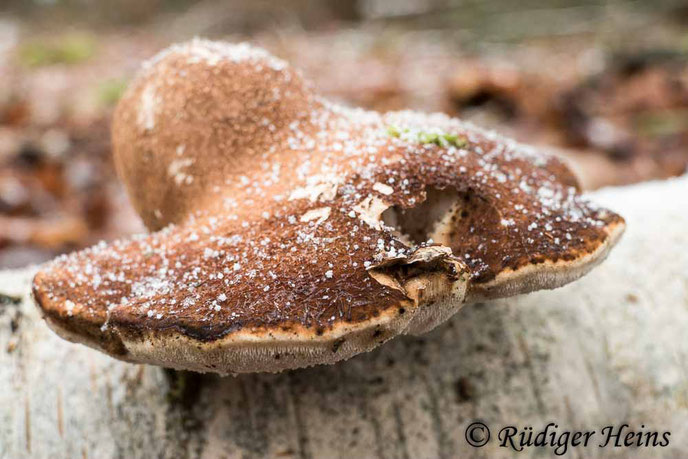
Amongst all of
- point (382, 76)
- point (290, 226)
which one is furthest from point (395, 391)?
point (382, 76)

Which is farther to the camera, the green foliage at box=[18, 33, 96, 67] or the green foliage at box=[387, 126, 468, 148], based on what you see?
the green foliage at box=[18, 33, 96, 67]

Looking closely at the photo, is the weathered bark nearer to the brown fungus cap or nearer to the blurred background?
the brown fungus cap

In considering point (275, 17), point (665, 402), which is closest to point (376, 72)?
point (275, 17)

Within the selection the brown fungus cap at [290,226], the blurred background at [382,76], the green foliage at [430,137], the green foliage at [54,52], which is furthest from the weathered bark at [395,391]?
the green foliage at [54,52]

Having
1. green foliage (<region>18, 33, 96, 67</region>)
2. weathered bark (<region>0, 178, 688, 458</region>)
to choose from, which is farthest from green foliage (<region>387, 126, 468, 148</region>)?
green foliage (<region>18, 33, 96, 67</region>)

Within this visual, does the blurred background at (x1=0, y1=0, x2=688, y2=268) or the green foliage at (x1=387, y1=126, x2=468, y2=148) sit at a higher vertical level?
the green foliage at (x1=387, y1=126, x2=468, y2=148)

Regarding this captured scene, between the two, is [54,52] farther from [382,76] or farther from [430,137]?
[430,137]

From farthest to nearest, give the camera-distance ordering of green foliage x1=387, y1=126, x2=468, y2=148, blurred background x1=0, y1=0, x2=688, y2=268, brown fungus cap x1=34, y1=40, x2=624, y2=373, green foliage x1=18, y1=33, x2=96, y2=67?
green foliage x1=18, y1=33, x2=96, y2=67
blurred background x1=0, y1=0, x2=688, y2=268
green foliage x1=387, y1=126, x2=468, y2=148
brown fungus cap x1=34, y1=40, x2=624, y2=373

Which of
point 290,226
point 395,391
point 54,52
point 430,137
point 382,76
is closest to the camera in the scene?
point 290,226
